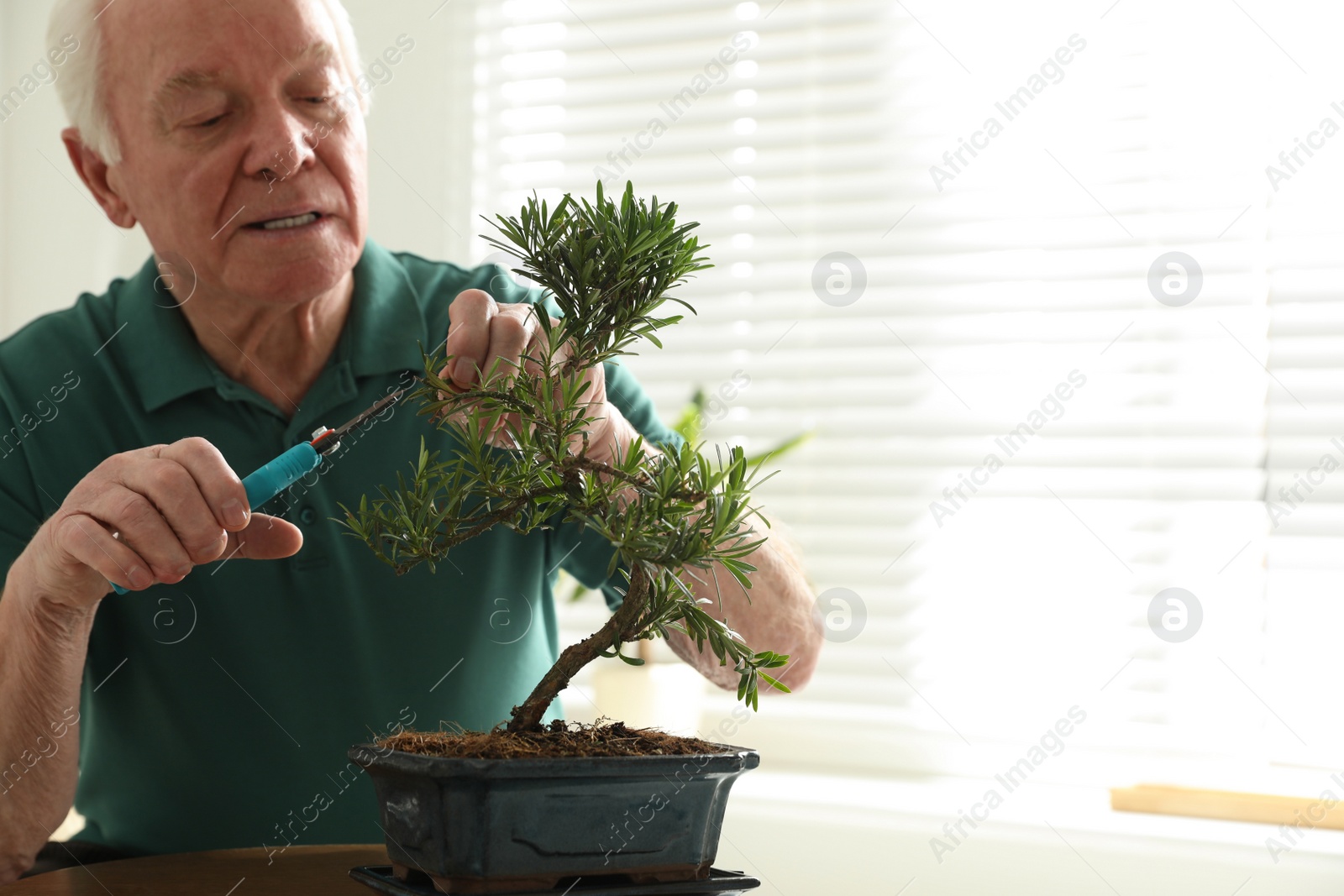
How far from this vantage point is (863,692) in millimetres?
2049

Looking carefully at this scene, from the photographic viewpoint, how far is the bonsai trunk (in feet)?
2.18

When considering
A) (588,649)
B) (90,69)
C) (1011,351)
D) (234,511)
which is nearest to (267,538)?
(234,511)

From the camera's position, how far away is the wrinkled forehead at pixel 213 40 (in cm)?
118

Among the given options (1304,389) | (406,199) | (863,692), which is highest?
(406,199)

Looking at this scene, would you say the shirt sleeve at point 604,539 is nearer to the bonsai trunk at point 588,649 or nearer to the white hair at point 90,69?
the white hair at point 90,69

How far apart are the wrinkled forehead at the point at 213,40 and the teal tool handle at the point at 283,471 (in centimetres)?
59

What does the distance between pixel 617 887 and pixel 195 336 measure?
991 millimetres

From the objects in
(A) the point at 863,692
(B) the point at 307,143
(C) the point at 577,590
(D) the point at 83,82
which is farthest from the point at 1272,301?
(D) the point at 83,82

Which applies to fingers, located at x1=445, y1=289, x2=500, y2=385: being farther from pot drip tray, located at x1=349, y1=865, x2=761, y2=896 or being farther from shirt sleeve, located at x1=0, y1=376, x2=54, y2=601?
shirt sleeve, located at x1=0, y1=376, x2=54, y2=601

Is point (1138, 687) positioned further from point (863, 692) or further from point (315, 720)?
point (315, 720)

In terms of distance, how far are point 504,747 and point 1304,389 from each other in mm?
1623

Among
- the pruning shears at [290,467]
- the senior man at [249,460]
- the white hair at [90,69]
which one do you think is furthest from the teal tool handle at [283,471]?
the white hair at [90,69]

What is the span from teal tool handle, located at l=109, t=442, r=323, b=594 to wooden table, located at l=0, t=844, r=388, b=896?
0.97ft

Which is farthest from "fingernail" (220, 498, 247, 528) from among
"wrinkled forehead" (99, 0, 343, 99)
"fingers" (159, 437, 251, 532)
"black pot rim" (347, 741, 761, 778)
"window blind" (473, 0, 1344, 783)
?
"window blind" (473, 0, 1344, 783)
